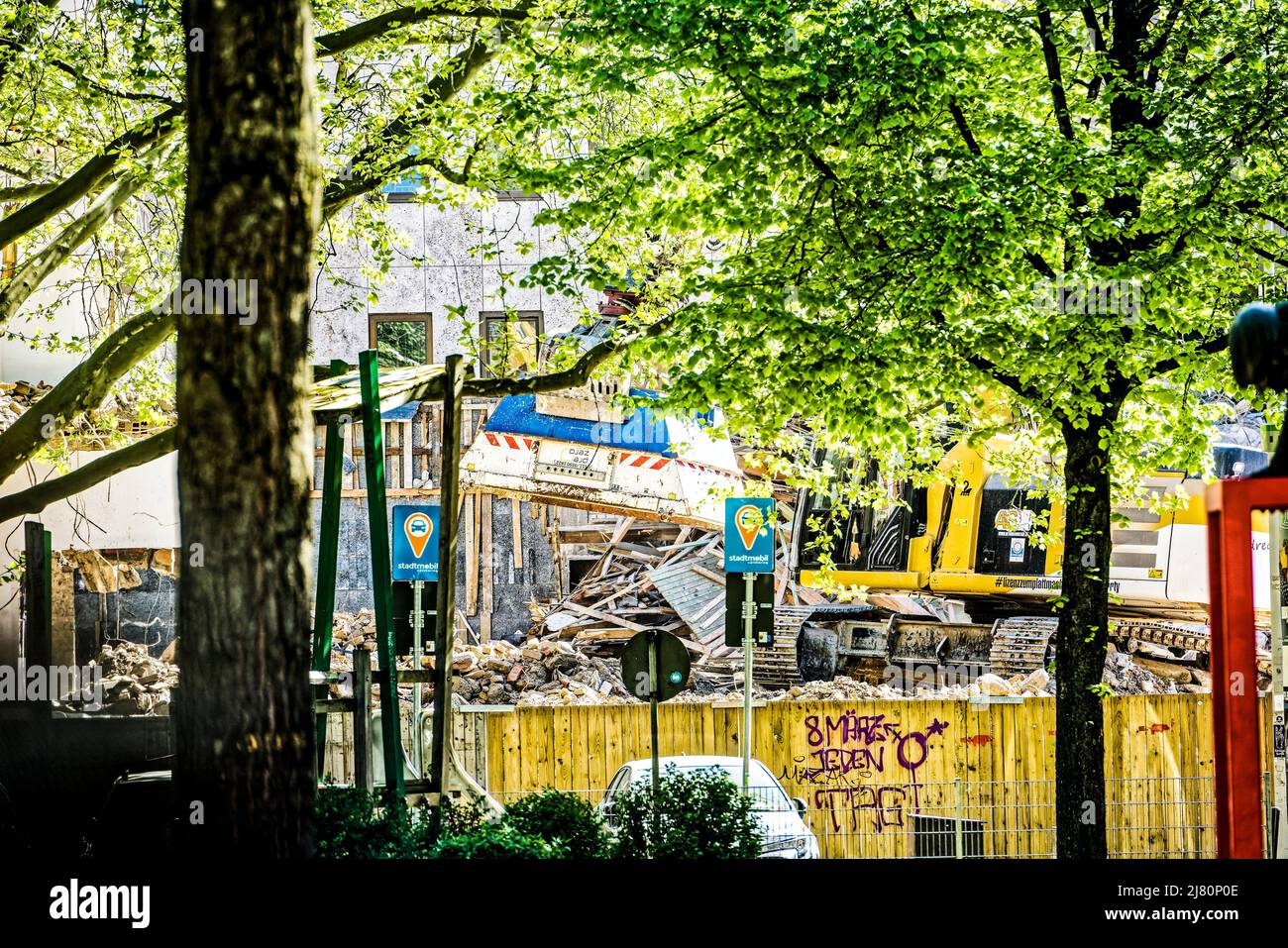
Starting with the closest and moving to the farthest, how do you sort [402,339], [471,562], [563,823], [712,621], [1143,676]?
[563,823], [1143,676], [712,621], [471,562], [402,339]

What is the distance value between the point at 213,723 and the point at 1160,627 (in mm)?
19352

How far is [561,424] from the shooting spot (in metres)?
24.8

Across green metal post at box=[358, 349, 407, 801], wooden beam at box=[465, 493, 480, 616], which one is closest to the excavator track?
wooden beam at box=[465, 493, 480, 616]

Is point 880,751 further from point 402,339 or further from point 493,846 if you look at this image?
point 402,339

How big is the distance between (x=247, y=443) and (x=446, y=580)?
3.86 m

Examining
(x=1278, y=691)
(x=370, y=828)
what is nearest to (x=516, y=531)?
(x=370, y=828)

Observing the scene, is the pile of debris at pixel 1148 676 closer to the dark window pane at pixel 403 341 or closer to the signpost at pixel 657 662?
the signpost at pixel 657 662

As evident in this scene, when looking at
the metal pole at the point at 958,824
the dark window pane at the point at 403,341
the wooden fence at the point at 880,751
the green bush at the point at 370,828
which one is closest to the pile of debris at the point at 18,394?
the dark window pane at the point at 403,341

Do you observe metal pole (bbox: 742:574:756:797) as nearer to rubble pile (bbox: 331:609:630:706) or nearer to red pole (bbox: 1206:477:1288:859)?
red pole (bbox: 1206:477:1288:859)

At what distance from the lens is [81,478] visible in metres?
11.1

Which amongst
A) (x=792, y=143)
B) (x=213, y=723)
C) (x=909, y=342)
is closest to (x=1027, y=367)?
(x=909, y=342)

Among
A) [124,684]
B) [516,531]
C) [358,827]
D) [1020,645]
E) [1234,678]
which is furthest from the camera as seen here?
[516,531]
